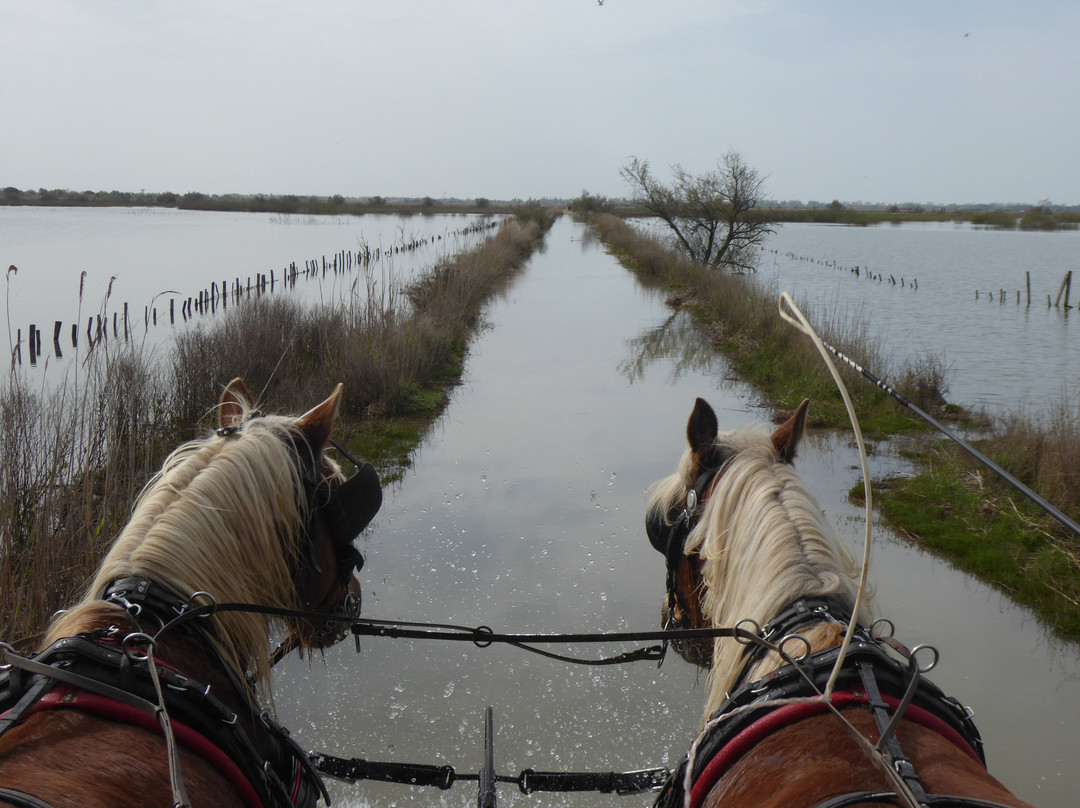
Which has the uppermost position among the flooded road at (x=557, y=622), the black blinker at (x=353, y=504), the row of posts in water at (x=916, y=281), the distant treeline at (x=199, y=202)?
the distant treeline at (x=199, y=202)

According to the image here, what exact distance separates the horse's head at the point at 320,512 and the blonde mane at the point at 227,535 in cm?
2

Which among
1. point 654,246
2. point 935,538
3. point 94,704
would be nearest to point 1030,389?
point 935,538

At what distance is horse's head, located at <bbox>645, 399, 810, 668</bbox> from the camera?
6.66 feet

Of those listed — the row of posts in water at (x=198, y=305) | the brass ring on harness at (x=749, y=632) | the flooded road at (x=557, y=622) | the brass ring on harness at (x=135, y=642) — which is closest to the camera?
the brass ring on harness at (x=135, y=642)

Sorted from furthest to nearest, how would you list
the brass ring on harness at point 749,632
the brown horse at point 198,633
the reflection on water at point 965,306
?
the reflection on water at point 965,306
the brass ring on harness at point 749,632
the brown horse at point 198,633

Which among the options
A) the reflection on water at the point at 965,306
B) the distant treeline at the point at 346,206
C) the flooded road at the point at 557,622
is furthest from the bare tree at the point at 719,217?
the distant treeline at the point at 346,206

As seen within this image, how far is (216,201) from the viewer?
7375cm

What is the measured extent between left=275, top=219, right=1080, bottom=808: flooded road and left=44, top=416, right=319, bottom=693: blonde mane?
5.76 feet

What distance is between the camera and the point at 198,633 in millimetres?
1619

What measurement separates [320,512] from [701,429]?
3.81 feet

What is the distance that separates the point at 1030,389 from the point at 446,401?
935 centimetres

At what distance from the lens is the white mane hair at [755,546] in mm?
1715

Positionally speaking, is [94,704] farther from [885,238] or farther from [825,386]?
[885,238]

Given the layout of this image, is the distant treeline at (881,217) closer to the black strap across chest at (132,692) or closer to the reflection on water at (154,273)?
the reflection on water at (154,273)
